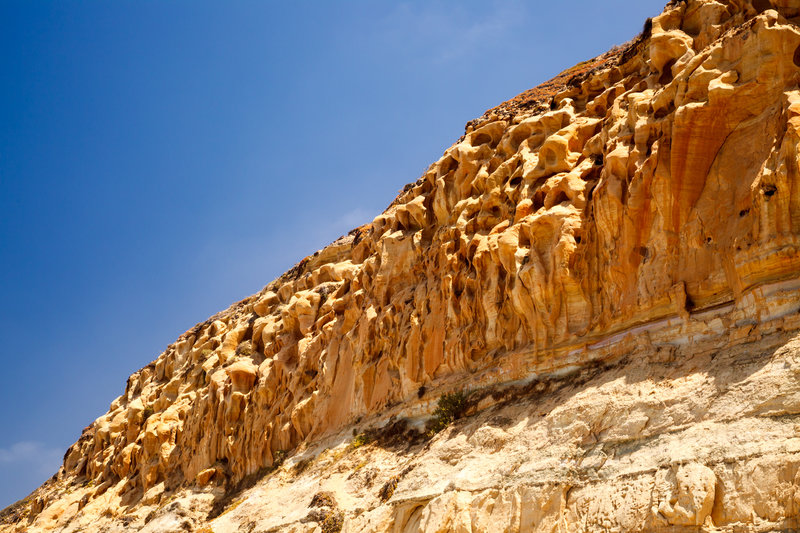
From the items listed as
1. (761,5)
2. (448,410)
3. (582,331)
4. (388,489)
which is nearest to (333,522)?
(388,489)

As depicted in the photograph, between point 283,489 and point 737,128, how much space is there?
1781 cm

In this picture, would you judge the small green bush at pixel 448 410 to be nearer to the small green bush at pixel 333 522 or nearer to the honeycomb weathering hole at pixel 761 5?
the small green bush at pixel 333 522

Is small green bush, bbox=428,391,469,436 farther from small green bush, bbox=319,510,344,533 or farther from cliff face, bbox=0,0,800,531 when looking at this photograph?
small green bush, bbox=319,510,344,533

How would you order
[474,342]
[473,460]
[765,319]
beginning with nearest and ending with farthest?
[765,319] < [473,460] < [474,342]

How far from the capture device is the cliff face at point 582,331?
12.9 m

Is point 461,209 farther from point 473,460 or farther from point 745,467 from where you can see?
point 745,467

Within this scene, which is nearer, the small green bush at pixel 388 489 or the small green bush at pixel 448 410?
the small green bush at pixel 388 489

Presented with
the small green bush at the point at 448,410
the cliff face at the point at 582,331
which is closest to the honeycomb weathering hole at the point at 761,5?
the cliff face at the point at 582,331

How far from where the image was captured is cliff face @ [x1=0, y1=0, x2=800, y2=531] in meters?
12.9

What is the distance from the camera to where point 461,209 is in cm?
2466

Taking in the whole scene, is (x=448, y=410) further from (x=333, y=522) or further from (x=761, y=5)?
(x=761, y=5)

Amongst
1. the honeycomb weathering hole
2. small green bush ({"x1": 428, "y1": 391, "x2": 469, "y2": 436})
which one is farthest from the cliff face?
small green bush ({"x1": 428, "y1": 391, "x2": 469, "y2": 436})

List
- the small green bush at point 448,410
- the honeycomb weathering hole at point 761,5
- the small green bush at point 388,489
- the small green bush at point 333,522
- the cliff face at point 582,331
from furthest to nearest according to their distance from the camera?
the small green bush at point 448,410
the small green bush at point 333,522
the small green bush at point 388,489
the honeycomb weathering hole at point 761,5
the cliff face at point 582,331

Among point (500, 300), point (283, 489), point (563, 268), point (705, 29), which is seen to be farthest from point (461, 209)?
point (283, 489)
